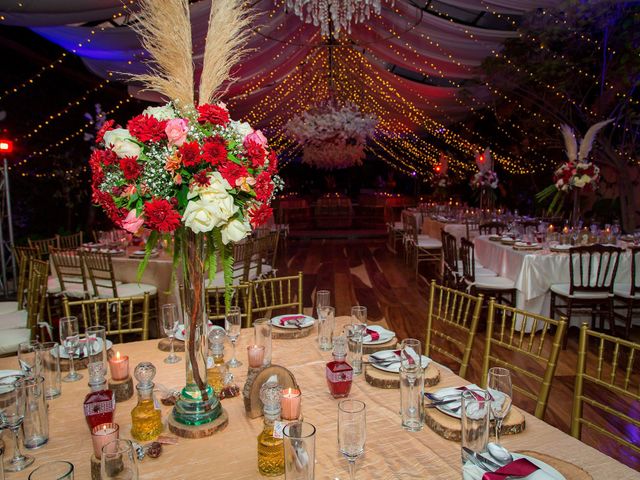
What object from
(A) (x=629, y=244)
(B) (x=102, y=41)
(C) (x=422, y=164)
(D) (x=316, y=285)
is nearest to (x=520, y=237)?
(A) (x=629, y=244)

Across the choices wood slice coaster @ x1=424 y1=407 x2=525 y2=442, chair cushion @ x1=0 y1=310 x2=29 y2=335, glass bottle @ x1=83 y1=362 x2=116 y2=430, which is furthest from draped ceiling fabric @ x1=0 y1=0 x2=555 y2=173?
chair cushion @ x1=0 y1=310 x2=29 y2=335

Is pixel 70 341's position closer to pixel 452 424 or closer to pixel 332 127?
pixel 452 424

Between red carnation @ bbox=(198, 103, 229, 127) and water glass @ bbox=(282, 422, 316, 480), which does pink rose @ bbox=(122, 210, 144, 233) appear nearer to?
red carnation @ bbox=(198, 103, 229, 127)

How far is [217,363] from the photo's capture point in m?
1.96

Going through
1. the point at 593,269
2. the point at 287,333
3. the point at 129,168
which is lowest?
the point at 593,269

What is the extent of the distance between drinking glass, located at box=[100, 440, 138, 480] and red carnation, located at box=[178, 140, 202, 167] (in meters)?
0.75

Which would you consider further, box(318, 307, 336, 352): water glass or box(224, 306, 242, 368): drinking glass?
box(318, 307, 336, 352): water glass

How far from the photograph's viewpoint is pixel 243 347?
2.30 metres

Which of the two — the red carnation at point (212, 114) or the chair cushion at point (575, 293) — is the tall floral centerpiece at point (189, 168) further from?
the chair cushion at point (575, 293)

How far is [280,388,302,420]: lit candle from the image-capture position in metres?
1.37

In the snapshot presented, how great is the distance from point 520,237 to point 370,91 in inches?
230

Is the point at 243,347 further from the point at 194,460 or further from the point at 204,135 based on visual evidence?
the point at 204,135

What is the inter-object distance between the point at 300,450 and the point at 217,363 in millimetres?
977

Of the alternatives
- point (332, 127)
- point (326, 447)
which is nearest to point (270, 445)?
point (326, 447)
